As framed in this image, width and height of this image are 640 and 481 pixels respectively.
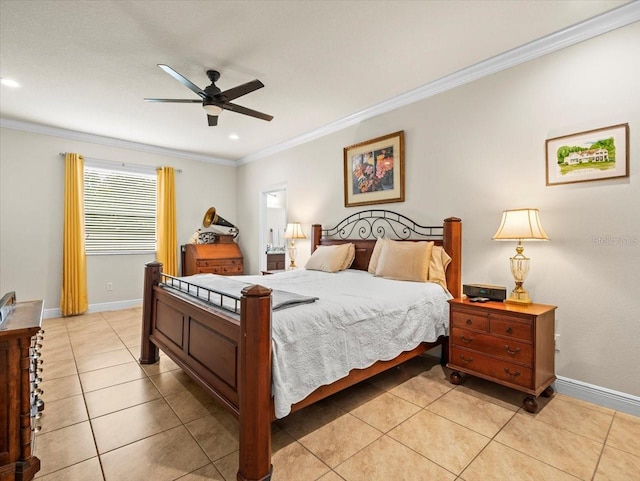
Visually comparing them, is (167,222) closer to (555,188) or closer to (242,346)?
(242,346)

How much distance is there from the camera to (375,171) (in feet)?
12.6

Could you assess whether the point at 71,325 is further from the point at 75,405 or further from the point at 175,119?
the point at 175,119

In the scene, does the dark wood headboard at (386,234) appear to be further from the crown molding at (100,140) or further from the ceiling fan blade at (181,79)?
the crown molding at (100,140)

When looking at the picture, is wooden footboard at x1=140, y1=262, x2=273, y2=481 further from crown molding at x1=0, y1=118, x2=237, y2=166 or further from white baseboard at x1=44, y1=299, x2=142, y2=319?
crown molding at x1=0, y1=118, x2=237, y2=166

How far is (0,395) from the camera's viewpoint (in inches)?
58.6

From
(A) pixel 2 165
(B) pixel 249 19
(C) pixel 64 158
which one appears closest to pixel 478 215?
(B) pixel 249 19

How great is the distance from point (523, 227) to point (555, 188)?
48 cm

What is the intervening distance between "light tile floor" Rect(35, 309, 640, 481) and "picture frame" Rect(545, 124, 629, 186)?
65.7 inches

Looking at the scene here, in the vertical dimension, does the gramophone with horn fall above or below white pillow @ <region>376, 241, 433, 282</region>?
above

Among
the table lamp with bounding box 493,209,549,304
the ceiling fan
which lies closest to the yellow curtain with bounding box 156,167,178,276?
the ceiling fan

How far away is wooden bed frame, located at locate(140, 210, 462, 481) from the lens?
148cm

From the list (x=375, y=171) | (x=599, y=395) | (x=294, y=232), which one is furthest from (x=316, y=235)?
(x=599, y=395)

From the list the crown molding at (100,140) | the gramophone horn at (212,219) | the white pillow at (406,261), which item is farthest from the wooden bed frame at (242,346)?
the crown molding at (100,140)

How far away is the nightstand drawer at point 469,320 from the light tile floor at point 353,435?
504 millimetres
